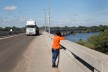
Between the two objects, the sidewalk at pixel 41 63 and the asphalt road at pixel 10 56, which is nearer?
the sidewalk at pixel 41 63

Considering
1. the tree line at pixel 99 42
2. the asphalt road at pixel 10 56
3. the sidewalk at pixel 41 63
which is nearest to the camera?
the sidewalk at pixel 41 63

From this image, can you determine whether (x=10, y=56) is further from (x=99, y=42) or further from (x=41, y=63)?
(x=99, y=42)

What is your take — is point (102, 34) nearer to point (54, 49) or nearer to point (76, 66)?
point (54, 49)

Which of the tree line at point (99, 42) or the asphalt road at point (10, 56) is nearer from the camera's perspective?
the asphalt road at point (10, 56)

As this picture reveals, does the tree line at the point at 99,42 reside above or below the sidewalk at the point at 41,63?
below

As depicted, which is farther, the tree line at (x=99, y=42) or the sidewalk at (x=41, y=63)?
the tree line at (x=99, y=42)

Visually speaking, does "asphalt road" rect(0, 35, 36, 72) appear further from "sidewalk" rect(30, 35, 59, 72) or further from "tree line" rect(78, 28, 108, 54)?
"tree line" rect(78, 28, 108, 54)

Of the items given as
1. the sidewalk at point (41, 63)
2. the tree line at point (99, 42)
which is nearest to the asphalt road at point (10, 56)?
the sidewalk at point (41, 63)

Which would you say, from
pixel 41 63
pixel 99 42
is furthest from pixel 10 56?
pixel 99 42

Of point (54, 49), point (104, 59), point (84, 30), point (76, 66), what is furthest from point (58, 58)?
point (84, 30)

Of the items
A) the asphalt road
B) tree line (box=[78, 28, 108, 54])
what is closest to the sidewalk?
the asphalt road

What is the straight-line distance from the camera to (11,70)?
1316cm

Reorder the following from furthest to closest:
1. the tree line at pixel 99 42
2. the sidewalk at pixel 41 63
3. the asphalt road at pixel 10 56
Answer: the tree line at pixel 99 42 → the asphalt road at pixel 10 56 → the sidewalk at pixel 41 63

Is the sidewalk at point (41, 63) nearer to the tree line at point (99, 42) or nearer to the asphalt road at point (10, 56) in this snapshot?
the asphalt road at point (10, 56)
